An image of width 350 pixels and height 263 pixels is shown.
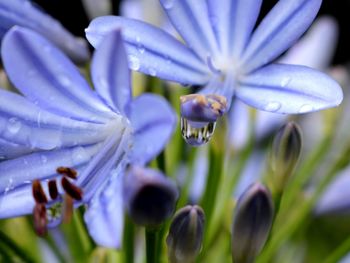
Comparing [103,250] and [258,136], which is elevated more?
[103,250]

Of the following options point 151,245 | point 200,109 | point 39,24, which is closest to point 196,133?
point 200,109

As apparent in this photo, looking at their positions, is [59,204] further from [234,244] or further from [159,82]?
[159,82]

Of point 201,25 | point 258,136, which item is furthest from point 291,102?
point 258,136

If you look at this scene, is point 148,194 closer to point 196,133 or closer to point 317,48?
point 196,133

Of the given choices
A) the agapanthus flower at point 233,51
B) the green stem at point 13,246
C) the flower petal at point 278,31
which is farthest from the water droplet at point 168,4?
the green stem at point 13,246

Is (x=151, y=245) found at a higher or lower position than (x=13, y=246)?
higher

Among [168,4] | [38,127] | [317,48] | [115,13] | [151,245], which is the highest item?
[168,4]

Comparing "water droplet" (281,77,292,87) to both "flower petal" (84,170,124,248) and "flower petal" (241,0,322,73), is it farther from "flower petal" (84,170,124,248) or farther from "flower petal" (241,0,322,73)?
"flower petal" (84,170,124,248)
